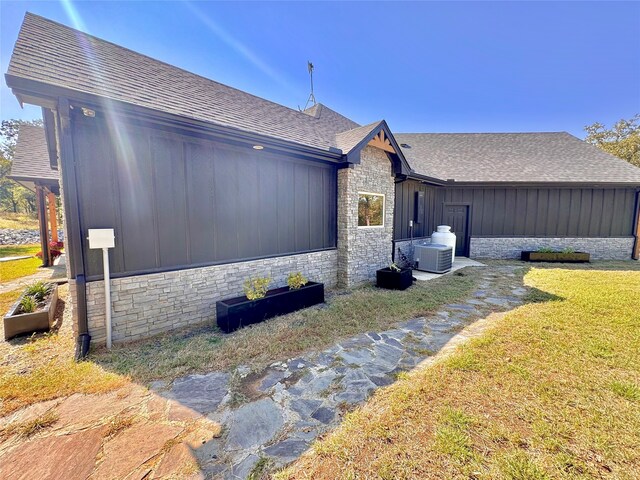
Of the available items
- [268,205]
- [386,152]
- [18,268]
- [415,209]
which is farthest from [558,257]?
[18,268]

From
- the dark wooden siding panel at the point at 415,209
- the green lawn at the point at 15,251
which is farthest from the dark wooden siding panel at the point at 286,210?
the green lawn at the point at 15,251

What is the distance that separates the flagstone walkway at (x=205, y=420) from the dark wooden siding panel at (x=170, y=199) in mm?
1977

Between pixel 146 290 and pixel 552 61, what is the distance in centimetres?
1591

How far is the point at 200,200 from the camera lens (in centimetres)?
430

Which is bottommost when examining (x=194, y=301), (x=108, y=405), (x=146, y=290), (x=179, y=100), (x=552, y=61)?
(x=108, y=405)

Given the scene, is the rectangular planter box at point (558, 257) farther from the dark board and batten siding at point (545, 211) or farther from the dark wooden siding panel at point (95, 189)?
the dark wooden siding panel at point (95, 189)

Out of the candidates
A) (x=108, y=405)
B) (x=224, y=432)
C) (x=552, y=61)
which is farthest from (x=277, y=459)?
(x=552, y=61)

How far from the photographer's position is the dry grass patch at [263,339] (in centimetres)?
313

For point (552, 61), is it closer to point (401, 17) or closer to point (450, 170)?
point (450, 170)

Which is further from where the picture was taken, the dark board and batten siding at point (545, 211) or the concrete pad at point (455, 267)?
the dark board and batten siding at point (545, 211)

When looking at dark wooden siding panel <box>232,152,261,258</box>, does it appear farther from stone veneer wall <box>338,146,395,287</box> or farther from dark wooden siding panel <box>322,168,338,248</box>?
stone veneer wall <box>338,146,395,287</box>

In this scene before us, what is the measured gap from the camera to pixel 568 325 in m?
4.17

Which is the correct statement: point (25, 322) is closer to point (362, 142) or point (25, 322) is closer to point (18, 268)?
point (362, 142)

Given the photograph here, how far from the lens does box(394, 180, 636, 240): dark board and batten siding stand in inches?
424
